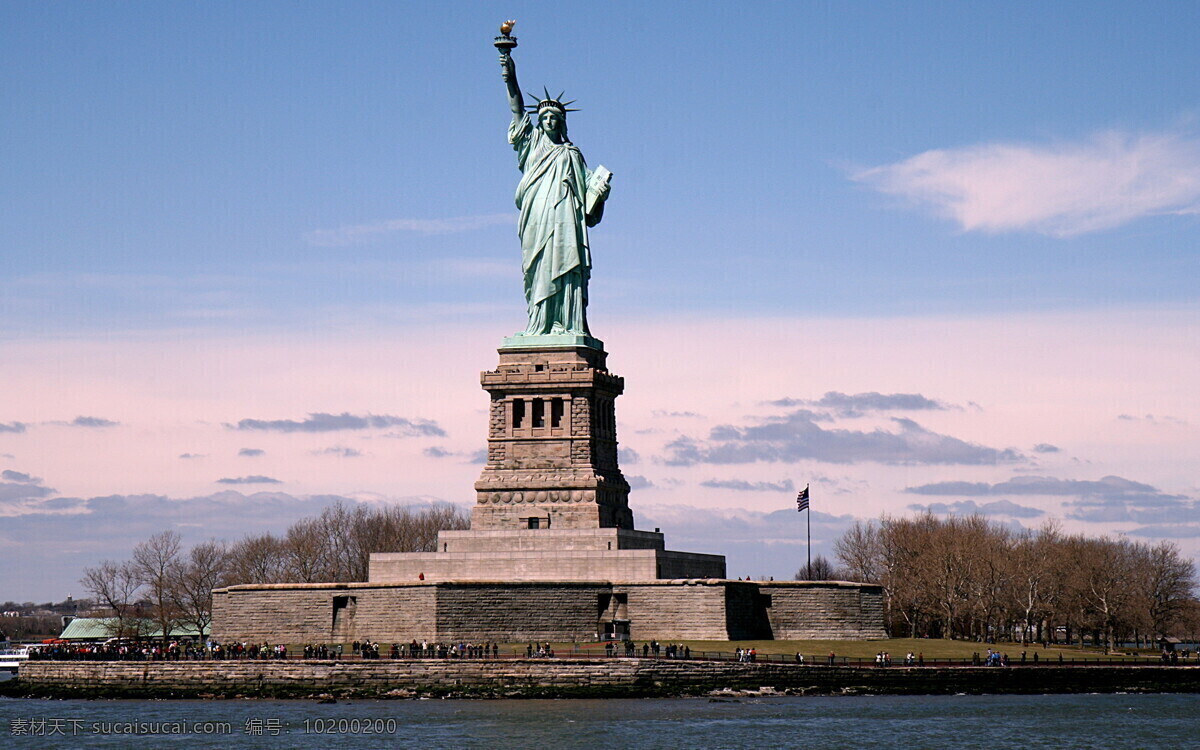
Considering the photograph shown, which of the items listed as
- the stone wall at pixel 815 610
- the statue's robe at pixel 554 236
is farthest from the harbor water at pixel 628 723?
the statue's robe at pixel 554 236

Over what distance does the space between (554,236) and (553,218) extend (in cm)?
71

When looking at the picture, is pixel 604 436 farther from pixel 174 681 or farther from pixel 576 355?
pixel 174 681

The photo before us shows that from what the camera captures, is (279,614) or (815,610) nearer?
(279,614)

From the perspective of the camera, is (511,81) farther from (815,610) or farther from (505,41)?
(815,610)

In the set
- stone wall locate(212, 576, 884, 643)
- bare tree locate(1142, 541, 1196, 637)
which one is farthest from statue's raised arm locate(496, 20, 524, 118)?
bare tree locate(1142, 541, 1196, 637)

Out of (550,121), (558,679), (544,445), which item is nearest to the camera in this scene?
(558,679)

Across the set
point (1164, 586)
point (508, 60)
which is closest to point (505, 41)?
point (508, 60)

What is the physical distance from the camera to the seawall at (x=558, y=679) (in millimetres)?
58562

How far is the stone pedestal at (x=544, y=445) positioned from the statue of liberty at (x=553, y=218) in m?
1.72

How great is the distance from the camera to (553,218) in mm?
71188

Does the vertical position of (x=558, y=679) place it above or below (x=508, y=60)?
below

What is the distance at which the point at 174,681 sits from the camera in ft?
202

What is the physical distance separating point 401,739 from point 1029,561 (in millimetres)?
49383

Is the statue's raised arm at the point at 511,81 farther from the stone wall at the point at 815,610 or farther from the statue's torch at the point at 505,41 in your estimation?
the stone wall at the point at 815,610
